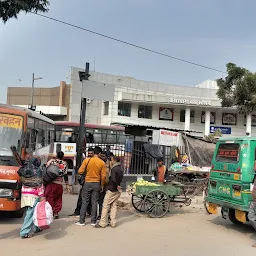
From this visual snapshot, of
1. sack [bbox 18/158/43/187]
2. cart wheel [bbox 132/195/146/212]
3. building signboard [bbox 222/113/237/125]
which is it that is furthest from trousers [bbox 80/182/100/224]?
building signboard [bbox 222/113/237/125]

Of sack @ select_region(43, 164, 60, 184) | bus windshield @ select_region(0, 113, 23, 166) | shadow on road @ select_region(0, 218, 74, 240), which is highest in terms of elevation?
bus windshield @ select_region(0, 113, 23, 166)

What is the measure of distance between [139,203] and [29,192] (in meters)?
4.08

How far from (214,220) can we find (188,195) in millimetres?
1514

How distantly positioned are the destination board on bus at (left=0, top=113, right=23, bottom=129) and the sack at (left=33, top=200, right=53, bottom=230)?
2295 millimetres

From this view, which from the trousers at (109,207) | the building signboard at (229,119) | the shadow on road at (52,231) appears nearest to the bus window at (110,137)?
the shadow on road at (52,231)

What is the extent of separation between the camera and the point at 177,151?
16078mm

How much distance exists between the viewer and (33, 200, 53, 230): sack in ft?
20.9

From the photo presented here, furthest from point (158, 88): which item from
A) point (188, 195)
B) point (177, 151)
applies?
point (188, 195)

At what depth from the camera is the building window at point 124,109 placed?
1432 inches

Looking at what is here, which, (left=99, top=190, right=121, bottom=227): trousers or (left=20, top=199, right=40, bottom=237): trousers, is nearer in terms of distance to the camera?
(left=20, top=199, right=40, bottom=237): trousers

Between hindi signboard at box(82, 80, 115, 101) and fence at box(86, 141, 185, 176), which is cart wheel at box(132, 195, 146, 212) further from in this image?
hindi signboard at box(82, 80, 115, 101)

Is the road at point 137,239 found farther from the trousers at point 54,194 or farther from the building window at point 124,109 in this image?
the building window at point 124,109

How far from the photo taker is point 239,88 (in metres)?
23.1

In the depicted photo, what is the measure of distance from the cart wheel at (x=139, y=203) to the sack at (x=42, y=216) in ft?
11.5
